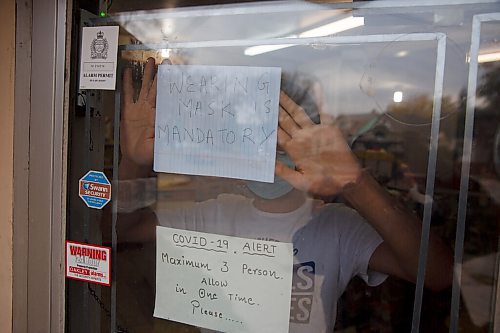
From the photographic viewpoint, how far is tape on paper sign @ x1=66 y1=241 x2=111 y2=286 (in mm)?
1344

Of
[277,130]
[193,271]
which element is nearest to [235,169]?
[277,130]

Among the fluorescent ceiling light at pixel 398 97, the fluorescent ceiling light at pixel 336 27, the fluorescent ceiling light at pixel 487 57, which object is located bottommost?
the fluorescent ceiling light at pixel 398 97

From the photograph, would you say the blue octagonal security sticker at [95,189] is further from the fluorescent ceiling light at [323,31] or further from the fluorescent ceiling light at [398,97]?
the fluorescent ceiling light at [398,97]

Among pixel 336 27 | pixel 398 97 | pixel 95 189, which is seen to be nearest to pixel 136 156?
pixel 95 189

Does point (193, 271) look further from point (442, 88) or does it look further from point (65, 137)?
point (442, 88)

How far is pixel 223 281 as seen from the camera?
123 cm

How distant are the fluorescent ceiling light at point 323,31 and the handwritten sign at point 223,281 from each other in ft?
1.71

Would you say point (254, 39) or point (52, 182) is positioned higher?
point (254, 39)

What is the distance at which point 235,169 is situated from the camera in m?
1.19

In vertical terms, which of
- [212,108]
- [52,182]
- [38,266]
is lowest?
[38,266]

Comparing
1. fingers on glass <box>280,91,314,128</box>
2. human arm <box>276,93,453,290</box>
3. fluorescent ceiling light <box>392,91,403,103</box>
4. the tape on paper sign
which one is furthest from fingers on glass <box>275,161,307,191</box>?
the tape on paper sign

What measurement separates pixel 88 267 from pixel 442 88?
1.13 meters

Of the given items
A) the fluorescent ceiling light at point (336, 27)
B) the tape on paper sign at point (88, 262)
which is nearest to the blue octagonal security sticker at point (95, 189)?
the tape on paper sign at point (88, 262)

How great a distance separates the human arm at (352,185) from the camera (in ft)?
3.80
